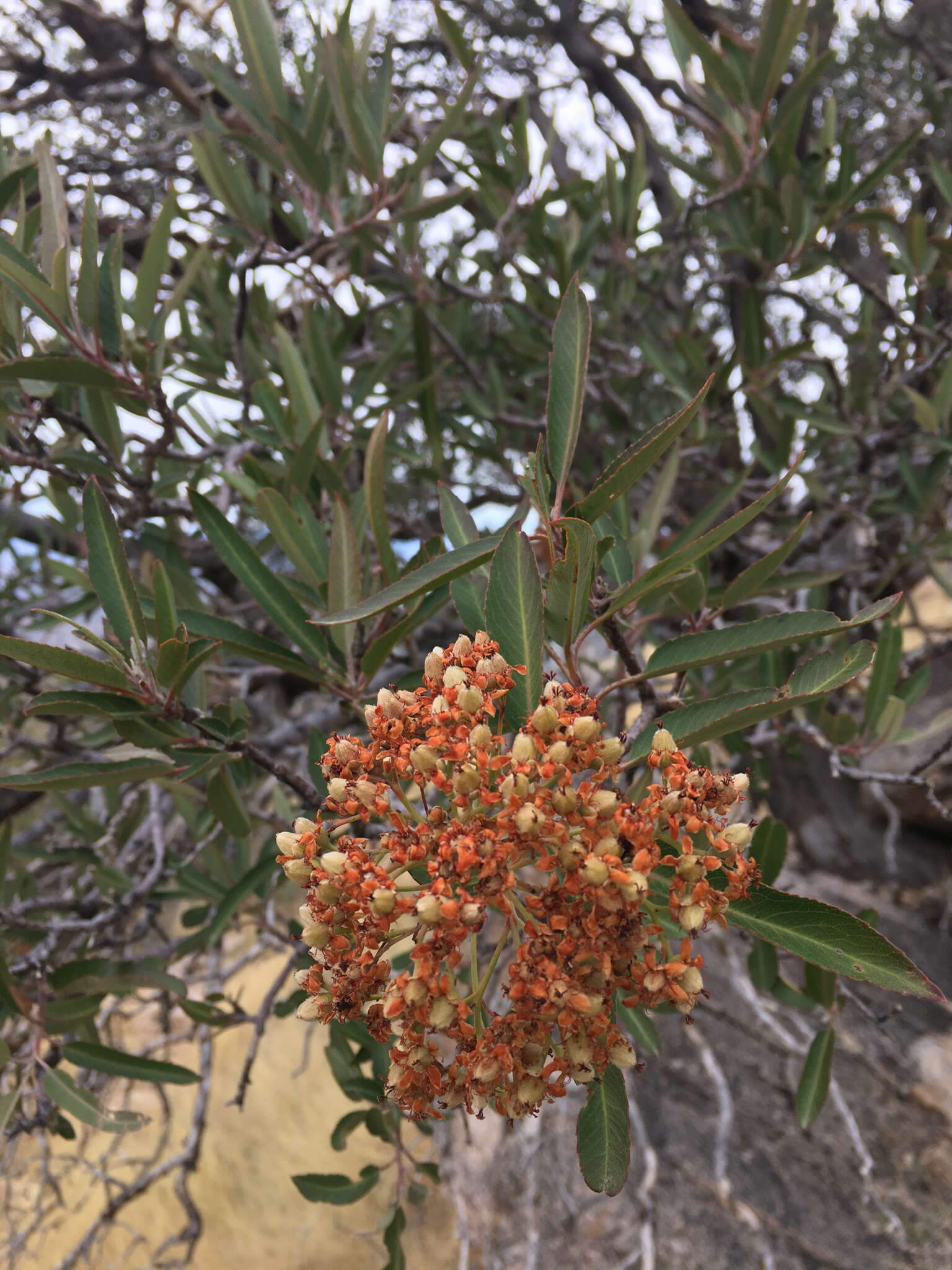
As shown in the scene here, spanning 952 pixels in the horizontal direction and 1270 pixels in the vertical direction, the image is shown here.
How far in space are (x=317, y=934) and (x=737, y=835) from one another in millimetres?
406

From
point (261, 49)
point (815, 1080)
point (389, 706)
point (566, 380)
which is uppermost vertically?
point (261, 49)

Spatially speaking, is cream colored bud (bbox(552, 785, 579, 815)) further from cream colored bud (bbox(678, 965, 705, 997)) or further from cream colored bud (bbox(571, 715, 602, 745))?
cream colored bud (bbox(678, 965, 705, 997))

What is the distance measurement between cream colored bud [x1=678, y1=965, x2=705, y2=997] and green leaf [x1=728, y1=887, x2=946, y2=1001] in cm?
10

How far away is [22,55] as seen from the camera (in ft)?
9.78

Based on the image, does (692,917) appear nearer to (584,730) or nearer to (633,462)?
(584,730)

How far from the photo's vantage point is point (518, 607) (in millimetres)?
807

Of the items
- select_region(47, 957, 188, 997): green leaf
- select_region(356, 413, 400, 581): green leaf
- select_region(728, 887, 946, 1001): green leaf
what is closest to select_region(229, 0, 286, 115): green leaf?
select_region(356, 413, 400, 581): green leaf

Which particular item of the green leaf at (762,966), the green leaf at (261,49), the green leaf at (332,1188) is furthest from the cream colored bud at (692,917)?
the green leaf at (261,49)

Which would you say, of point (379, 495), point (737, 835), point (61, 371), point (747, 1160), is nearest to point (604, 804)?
point (737, 835)

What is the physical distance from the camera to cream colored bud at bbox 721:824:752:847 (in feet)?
2.32

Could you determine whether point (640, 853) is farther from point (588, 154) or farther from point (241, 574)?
point (588, 154)

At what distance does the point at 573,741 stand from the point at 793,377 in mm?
4617

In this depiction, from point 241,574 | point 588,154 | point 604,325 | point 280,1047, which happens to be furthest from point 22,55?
point 280,1047

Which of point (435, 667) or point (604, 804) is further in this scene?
point (435, 667)
